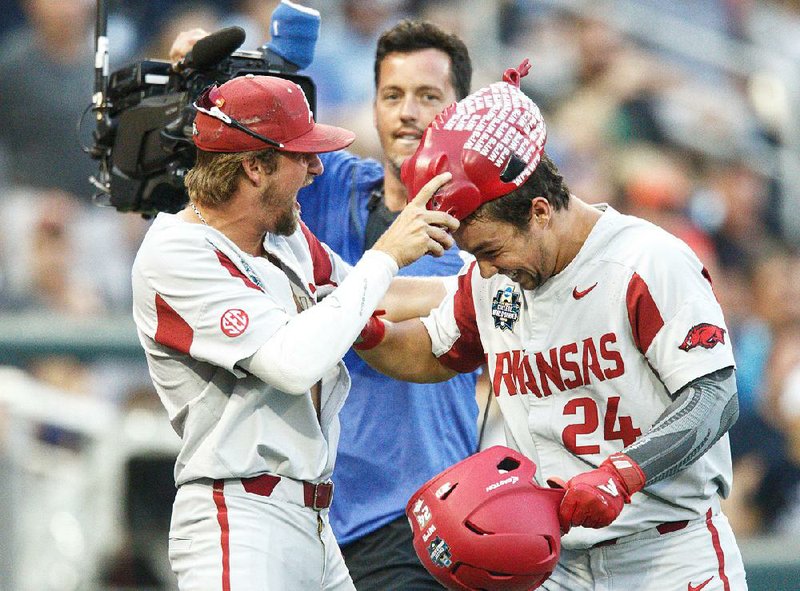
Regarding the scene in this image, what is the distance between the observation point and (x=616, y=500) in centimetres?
268

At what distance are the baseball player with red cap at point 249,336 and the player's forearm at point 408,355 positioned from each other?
352 mm

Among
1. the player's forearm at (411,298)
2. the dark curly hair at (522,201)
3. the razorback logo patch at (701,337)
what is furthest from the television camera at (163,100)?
the razorback logo patch at (701,337)

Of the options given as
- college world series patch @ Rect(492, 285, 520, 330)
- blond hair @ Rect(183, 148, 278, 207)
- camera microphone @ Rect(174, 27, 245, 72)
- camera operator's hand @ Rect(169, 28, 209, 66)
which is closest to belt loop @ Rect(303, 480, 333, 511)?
college world series patch @ Rect(492, 285, 520, 330)

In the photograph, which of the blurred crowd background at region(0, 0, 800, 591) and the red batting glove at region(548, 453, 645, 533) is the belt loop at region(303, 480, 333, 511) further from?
the blurred crowd background at region(0, 0, 800, 591)

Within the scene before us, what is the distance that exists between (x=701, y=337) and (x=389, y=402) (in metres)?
1.19

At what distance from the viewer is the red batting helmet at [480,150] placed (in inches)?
114

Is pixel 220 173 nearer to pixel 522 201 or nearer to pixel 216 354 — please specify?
pixel 216 354

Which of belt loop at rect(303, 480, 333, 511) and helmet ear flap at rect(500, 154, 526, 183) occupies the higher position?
helmet ear flap at rect(500, 154, 526, 183)

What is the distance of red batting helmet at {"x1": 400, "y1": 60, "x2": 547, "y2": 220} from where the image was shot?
114 inches

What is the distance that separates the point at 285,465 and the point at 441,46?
1778 millimetres

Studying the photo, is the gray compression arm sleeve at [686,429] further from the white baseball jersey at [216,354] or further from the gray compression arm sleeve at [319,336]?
the white baseball jersey at [216,354]

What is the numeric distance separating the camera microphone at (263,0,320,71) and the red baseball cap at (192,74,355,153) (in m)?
0.72

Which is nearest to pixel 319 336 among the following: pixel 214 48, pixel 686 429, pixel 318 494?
pixel 318 494

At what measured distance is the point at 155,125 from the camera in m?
3.52
